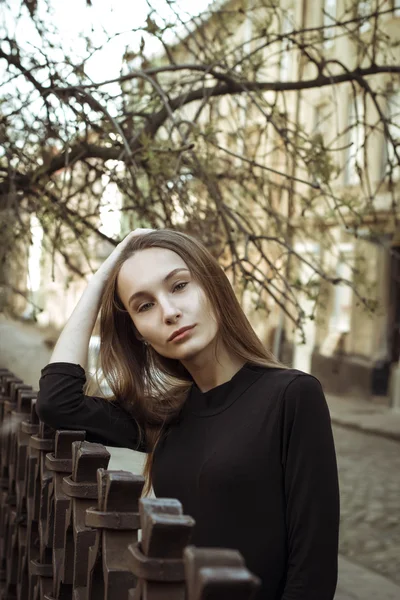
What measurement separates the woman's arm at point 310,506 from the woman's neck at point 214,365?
0.35 m

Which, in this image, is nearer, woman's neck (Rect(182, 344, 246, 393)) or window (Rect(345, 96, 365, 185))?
woman's neck (Rect(182, 344, 246, 393))

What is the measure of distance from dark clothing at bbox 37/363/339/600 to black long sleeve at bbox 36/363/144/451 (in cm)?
35

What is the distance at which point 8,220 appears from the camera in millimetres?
5492

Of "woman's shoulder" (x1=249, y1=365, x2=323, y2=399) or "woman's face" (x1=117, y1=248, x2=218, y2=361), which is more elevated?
"woman's face" (x1=117, y1=248, x2=218, y2=361)

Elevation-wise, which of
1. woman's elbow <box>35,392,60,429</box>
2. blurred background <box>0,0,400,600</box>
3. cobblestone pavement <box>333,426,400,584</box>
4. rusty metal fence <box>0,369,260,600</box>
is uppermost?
blurred background <box>0,0,400,600</box>

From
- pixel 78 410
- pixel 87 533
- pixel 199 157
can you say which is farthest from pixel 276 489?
pixel 199 157

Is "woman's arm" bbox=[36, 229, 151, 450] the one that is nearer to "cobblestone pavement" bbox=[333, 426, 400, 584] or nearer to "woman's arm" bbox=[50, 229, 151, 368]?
"woman's arm" bbox=[50, 229, 151, 368]

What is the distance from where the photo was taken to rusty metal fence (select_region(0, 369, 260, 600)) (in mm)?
1134

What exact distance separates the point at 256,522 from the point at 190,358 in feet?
1.70

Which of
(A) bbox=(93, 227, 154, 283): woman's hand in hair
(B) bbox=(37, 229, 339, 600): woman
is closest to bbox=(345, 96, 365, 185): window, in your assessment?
(A) bbox=(93, 227, 154, 283): woman's hand in hair

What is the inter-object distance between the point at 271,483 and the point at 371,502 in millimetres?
7158

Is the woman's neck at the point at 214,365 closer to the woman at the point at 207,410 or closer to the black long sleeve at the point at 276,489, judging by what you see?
the woman at the point at 207,410

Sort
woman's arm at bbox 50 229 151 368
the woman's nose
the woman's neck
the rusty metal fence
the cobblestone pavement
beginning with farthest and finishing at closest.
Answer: the cobblestone pavement < woman's arm at bbox 50 229 151 368 < the woman's neck < the woman's nose < the rusty metal fence

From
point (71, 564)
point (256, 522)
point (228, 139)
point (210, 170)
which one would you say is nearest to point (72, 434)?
point (71, 564)
